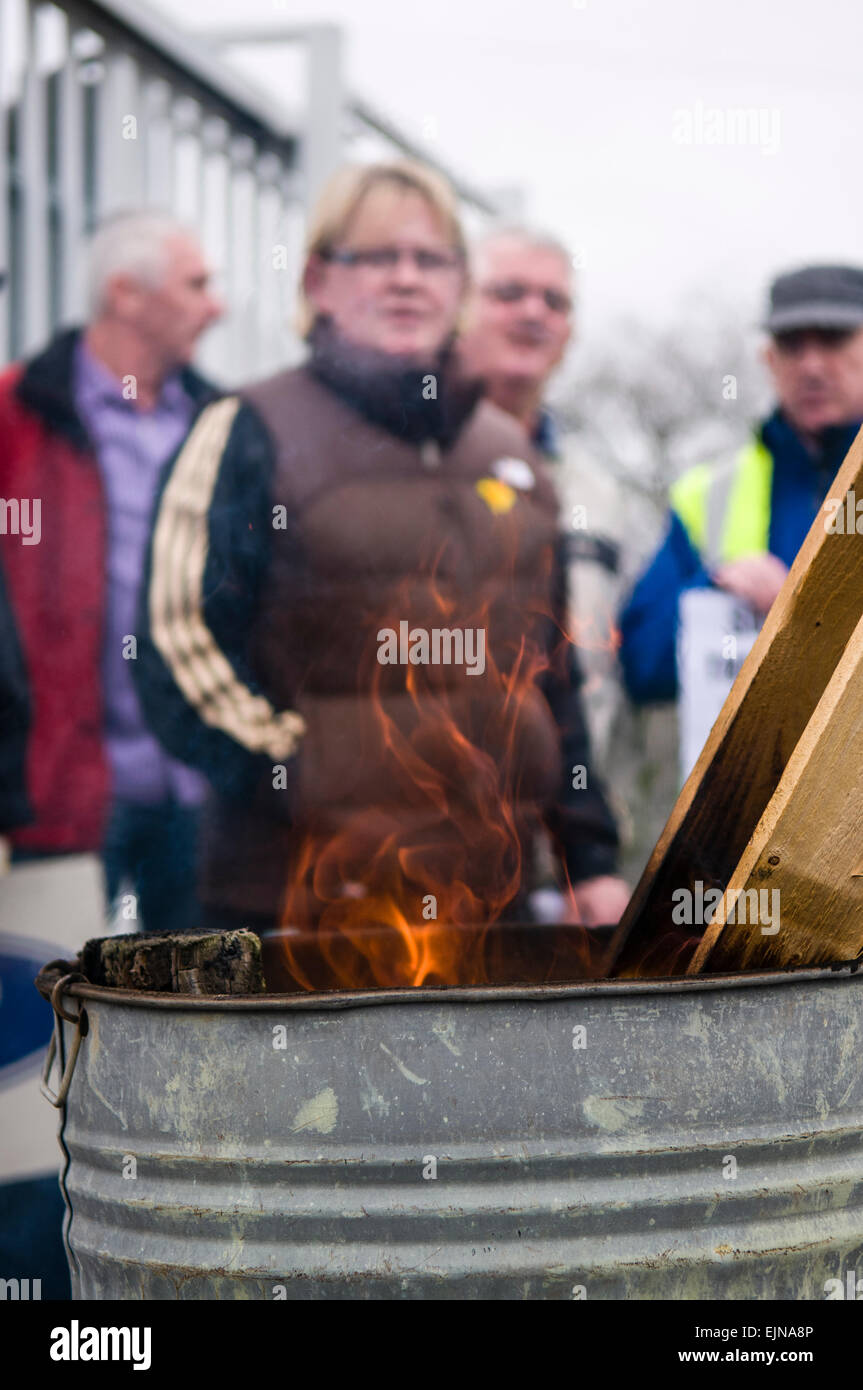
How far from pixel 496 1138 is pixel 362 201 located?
276cm

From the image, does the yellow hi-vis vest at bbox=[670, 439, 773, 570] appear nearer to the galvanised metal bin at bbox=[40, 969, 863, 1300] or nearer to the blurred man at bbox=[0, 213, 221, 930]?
the blurred man at bbox=[0, 213, 221, 930]

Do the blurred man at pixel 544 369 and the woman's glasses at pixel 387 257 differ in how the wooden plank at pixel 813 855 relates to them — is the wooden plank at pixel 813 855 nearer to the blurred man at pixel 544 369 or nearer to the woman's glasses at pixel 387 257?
the blurred man at pixel 544 369

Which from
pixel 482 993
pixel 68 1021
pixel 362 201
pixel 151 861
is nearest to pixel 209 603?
pixel 151 861

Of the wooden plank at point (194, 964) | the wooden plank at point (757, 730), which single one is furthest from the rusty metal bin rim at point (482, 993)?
the wooden plank at point (757, 730)

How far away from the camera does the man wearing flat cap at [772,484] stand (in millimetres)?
3488

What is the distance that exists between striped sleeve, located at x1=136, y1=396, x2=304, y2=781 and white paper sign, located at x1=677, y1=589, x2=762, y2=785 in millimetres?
1151

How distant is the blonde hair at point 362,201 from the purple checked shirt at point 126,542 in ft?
1.71

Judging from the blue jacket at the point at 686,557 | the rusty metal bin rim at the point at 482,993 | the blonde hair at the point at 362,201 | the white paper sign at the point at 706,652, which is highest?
the blonde hair at the point at 362,201

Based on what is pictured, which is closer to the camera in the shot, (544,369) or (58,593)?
(58,593)

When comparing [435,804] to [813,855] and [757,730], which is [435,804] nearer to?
[757,730]

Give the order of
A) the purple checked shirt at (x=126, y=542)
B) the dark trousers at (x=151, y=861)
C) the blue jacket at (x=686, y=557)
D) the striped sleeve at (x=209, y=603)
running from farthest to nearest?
the blue jacket at (x=686, y=557), the purple checked shirt at (x=126, y=542), the dark trousers at (x=151, y=861), the striped sleeve at (x=209, y=603)

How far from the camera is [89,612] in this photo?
3.46 meters

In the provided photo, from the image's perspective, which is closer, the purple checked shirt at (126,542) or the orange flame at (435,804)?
the orange flame at (435,804)
